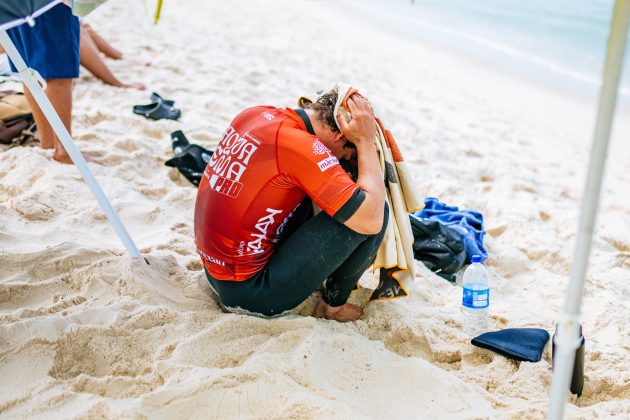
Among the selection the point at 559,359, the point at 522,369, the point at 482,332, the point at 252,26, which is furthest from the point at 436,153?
the point at 252,26

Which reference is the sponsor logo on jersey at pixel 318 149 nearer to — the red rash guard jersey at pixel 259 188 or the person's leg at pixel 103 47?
the red rash guard jersey at pixel 259 188

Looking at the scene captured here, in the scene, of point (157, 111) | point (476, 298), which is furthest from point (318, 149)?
point (157, 111)

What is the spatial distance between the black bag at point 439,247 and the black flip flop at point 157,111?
2204 millimetres

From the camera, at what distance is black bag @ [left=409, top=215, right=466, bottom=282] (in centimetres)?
284

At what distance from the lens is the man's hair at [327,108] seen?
214 cm

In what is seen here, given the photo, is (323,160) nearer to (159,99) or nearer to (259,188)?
(259,188)

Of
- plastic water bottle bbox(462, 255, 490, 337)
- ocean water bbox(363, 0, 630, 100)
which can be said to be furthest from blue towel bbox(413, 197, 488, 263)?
ocean water bbox(363, 0, 630, 100)

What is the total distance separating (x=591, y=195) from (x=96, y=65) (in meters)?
4.60

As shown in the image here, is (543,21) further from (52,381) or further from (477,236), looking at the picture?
(52,381)

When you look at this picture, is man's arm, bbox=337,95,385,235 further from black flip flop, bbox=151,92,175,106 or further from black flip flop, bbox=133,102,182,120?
black flip flop, bbox=151,92,175,106

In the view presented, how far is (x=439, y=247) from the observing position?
2865 mm

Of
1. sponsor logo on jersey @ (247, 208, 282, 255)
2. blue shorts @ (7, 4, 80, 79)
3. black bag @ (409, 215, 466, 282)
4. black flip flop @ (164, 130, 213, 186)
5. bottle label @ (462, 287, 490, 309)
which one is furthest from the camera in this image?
black flip flop @ (164, 130, 213, 186)

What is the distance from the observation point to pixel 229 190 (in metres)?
2.04

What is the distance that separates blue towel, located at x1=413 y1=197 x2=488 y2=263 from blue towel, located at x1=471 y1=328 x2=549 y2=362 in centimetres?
74
